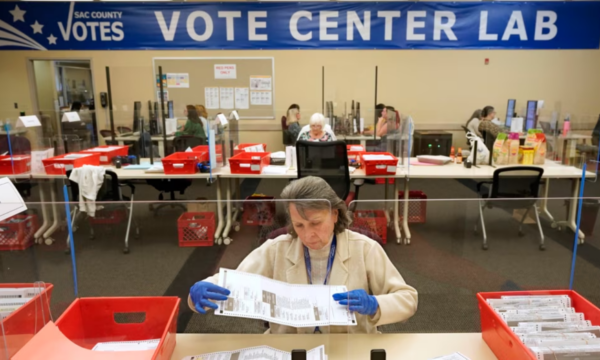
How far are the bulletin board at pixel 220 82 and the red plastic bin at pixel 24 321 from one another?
5.81 meters

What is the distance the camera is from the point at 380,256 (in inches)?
60.1

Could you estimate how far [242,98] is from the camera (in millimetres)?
7215

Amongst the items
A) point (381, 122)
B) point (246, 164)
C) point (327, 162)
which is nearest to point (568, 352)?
point (327, 162)

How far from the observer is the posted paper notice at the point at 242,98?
718cm

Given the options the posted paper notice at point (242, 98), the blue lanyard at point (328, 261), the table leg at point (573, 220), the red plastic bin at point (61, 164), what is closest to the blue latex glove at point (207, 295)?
the blue lanyard at point (328, 261)

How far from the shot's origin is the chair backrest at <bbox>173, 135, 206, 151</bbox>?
4938 mm

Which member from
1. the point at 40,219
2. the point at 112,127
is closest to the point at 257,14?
the point at 112,127

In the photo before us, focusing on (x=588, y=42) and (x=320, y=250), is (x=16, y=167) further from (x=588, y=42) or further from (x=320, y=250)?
(x=588, y=42)

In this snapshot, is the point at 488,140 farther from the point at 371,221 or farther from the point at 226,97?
the point at 226,97

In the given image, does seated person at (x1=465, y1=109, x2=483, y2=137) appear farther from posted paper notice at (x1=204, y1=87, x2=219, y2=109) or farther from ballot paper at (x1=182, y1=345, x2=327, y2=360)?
ballot paper at (x1=182, y1=345, x2=327, y2=360)

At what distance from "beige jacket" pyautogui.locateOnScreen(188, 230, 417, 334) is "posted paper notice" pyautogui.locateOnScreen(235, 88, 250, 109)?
5.93m

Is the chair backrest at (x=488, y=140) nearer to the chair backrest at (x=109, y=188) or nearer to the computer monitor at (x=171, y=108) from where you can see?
the chair backrest at (x=109, y=188)

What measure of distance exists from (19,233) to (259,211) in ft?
4.63

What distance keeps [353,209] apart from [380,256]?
21cm
